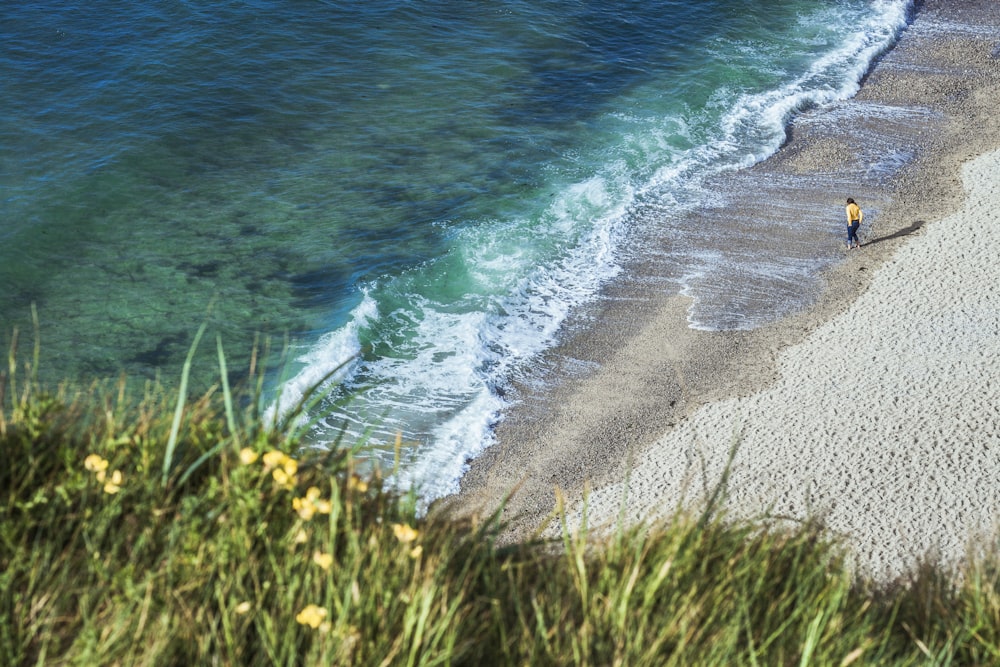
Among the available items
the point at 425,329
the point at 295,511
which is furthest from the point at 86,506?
the point at 425,329

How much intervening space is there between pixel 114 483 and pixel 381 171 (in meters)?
18.3

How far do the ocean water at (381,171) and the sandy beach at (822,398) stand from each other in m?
0.82

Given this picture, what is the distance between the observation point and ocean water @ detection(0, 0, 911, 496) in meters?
16.8

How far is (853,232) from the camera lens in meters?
19.2

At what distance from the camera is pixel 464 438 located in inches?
576

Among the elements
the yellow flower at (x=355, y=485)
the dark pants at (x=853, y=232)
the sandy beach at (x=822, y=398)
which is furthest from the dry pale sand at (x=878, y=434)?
the yellow flower at (x=355, y=485)

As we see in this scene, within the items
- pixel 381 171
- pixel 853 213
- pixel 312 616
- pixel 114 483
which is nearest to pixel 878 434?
pixel 853 213

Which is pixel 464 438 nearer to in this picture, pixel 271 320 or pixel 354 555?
pixel 271 320

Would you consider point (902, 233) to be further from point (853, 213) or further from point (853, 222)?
point (853, 213)

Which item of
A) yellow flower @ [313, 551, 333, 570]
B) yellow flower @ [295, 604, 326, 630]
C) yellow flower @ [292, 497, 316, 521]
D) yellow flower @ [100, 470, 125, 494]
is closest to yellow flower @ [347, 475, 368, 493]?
yellow flower @ [292, 497, 316, 521]

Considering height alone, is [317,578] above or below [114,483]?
below

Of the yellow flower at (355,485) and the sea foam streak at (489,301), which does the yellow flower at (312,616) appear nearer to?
the yellow flower at (355,485)

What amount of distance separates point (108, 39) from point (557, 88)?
12649mm

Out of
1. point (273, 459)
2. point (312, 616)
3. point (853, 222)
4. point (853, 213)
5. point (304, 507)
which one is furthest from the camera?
point (853, 222)
